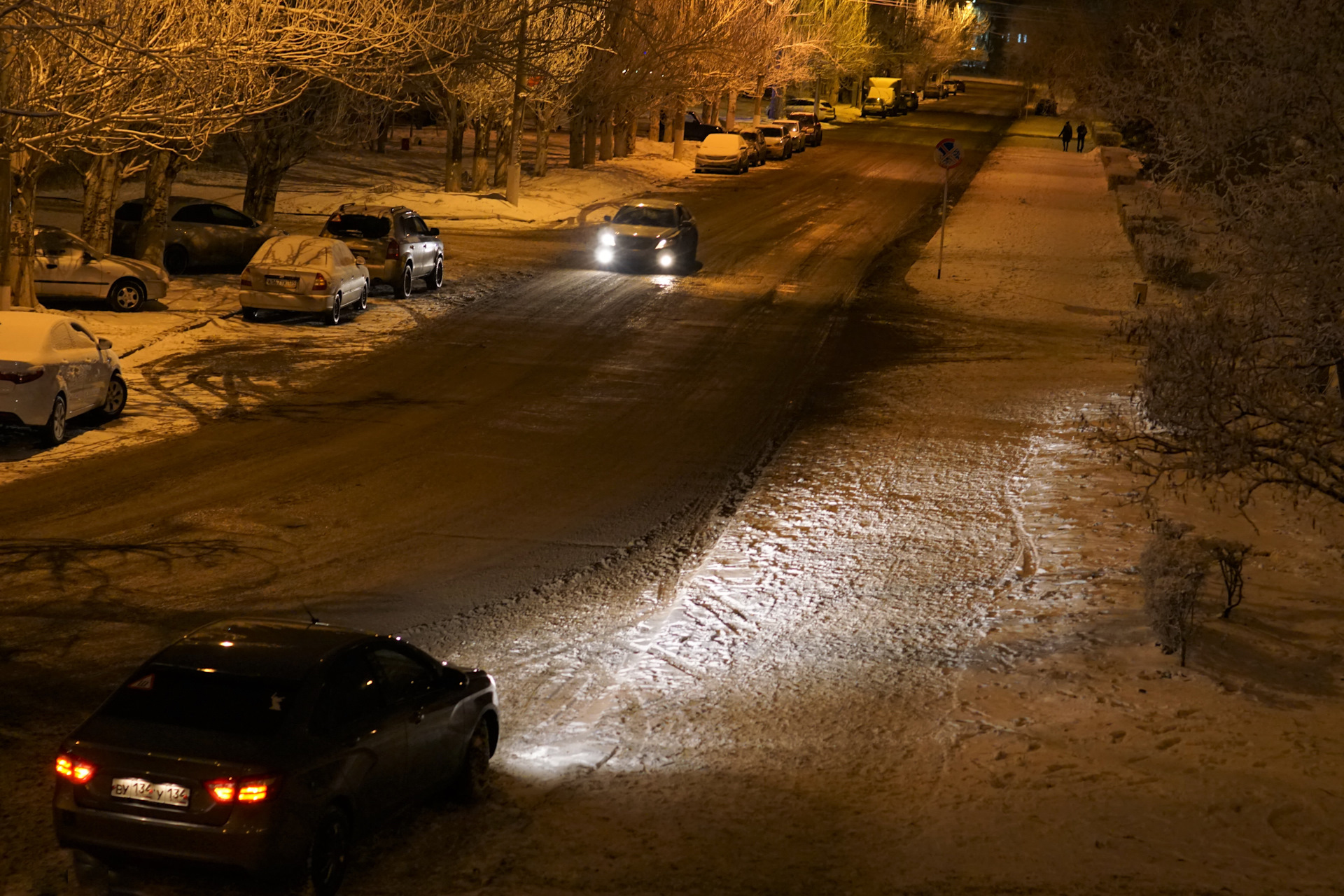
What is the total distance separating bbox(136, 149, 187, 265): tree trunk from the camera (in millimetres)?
26328

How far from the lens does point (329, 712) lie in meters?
6.84

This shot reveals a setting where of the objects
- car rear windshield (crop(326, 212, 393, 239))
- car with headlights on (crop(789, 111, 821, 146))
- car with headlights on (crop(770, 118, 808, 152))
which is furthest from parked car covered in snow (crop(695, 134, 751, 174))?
car rear windshield (crop(326, 212, 393, 239))

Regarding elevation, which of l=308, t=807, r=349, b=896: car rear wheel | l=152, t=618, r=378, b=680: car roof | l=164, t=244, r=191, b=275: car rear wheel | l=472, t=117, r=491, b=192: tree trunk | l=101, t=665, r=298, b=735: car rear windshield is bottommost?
l=308, t=807, r=349, b=896: car rear wheel

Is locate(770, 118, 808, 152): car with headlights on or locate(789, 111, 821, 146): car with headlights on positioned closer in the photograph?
locate(770, 118, 808, 152): car with headlights on

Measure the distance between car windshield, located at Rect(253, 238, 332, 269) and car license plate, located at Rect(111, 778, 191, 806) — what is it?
57.3ft

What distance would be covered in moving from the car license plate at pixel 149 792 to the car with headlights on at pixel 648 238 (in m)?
25.1

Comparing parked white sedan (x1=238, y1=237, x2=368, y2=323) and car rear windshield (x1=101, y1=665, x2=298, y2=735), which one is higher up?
parked white sedan (x1=238, y1=237, x2=368, y2=323)

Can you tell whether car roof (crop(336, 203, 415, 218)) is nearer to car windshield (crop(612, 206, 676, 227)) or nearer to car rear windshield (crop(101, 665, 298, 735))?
car windshield (crop(612, 206, 676, 227))

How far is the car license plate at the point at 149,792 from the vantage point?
246 inches

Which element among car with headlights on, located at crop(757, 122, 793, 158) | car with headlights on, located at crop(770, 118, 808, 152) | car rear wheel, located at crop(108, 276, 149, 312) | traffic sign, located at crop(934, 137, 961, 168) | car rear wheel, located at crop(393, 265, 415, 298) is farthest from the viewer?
car with headlights on, located at crop(770, 118, 808, 152)

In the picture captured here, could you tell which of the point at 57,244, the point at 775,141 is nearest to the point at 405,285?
the point at 57,244

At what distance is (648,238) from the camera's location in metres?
30.8

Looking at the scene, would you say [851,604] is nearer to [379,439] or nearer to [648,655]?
[648,655]

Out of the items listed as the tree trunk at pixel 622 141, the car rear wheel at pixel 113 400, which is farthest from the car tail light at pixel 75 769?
the tree trunk at pixel 622 141
